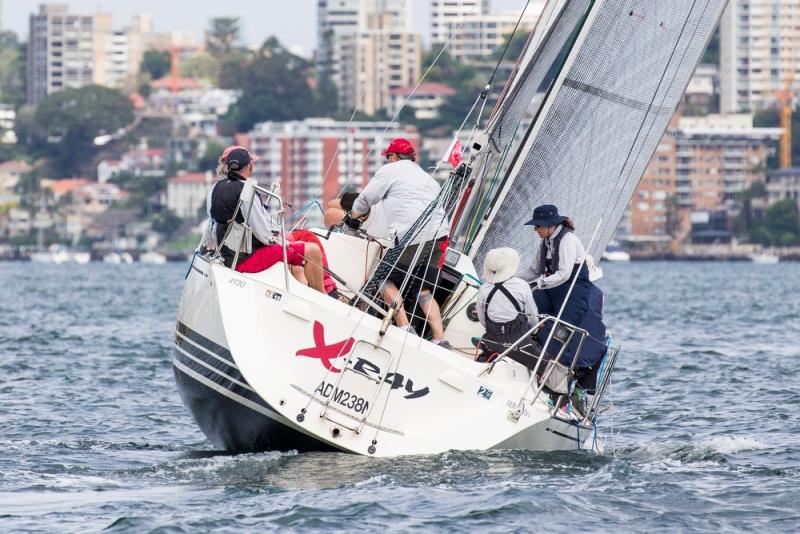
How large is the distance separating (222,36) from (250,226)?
499ft

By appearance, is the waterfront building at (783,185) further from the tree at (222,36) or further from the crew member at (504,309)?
the crew member at (504,309)

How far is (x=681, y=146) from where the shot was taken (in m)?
116

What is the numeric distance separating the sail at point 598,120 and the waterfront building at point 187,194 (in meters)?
102

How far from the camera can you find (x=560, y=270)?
31.5 ft

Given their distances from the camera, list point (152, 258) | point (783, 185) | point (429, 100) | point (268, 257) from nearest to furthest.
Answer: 1. point (268, 257)
2. point (152, 258)
3. point (783, 185)
4. point (429, 100)

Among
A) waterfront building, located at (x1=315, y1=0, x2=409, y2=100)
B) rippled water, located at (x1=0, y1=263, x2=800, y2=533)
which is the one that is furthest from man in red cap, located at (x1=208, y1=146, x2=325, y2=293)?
waterfront building, located at (x1=315, y1=0, x2=409, y2=100)

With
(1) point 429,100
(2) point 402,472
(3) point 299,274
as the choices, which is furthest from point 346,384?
(1) point 429,100

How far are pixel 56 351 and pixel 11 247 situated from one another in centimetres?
9864

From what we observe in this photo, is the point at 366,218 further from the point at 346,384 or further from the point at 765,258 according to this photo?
the point at 765,258

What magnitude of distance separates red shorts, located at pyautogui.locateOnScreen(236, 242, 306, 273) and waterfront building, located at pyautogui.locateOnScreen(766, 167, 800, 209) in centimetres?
10172

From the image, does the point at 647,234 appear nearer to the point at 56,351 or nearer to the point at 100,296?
the point at 100,296

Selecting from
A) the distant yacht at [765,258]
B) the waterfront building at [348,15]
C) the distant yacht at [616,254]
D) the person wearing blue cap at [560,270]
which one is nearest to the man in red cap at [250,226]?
the person wearing blue cap at [560,270]

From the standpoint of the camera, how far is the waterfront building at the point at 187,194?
376 ft

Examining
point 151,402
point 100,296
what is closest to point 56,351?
point 151,402
